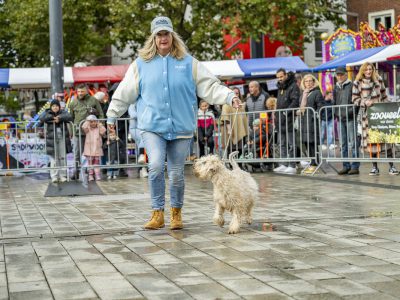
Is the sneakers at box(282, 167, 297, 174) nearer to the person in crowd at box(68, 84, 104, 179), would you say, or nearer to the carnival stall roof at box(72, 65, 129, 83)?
the person in crowd at box(68, 84, 104, 179)

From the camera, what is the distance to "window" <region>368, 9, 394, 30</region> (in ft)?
124

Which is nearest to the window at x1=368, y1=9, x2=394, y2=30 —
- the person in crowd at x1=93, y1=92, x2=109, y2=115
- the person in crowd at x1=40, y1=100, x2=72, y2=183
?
the person in crowd at x1=93, y1=92, x2=109, y2=115

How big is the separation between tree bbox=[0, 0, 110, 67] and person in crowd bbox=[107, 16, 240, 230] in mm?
26218

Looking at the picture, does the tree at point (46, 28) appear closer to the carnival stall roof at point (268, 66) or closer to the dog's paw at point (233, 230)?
the carnival stall roof at point (268, 66)

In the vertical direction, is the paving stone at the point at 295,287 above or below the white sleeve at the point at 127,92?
below

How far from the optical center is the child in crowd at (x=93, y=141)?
15.6 meters

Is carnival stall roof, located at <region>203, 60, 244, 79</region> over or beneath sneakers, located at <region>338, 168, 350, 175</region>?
over

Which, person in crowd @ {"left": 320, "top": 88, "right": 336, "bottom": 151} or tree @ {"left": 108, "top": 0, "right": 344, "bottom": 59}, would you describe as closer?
person in crowd @ {"left": 320, "top": 88, "right": 336, "bottom": 151}

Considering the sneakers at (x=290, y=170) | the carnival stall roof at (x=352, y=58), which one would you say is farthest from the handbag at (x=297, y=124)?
the carnival stall roof at (x=352, y=58)

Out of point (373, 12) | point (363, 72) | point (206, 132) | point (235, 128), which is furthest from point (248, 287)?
A: point (373, 12)

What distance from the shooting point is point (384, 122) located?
13.8 m

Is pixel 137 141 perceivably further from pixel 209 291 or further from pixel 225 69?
pixel 209 291

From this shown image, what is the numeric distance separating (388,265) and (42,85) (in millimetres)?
19358

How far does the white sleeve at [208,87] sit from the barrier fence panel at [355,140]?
629 centimetres
